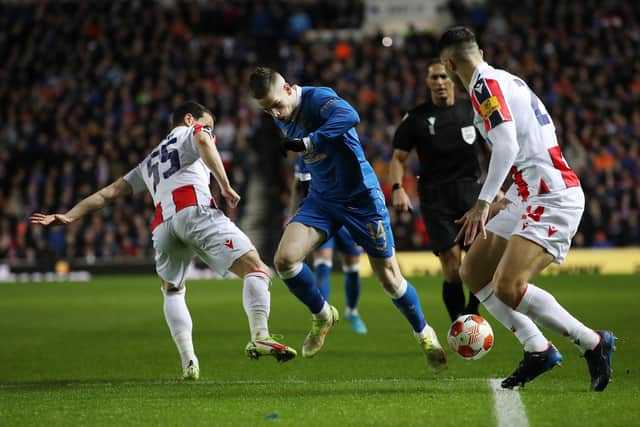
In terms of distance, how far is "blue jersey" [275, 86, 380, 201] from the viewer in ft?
24.4

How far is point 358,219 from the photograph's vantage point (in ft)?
25.1

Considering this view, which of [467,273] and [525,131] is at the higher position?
[525,131]

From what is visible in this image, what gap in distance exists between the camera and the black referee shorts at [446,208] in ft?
30.0

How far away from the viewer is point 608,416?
5.39m

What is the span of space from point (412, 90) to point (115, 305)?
41.7 ft

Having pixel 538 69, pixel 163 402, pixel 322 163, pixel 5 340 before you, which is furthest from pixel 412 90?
pixel 163 402

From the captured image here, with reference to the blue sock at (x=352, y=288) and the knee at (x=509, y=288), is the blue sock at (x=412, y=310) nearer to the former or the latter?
the knee at (x=509, y=288)

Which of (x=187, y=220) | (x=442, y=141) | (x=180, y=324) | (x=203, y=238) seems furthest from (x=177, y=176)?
(x=442, y=141)

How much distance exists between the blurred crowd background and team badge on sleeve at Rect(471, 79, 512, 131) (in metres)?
15.1

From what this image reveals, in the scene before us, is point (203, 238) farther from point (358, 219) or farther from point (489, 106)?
point (489, 106)

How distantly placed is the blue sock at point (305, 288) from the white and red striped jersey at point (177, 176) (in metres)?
0.89

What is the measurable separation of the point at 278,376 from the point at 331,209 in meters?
1.41

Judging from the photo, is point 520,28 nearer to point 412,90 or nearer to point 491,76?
point 412,90

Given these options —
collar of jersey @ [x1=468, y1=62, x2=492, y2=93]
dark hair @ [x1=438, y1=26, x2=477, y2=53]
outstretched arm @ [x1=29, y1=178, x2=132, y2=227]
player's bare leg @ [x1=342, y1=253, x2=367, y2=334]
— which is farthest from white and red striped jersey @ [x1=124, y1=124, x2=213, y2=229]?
player's bare leg @ [x1=342, y1=253, x2=367, y2=334]
